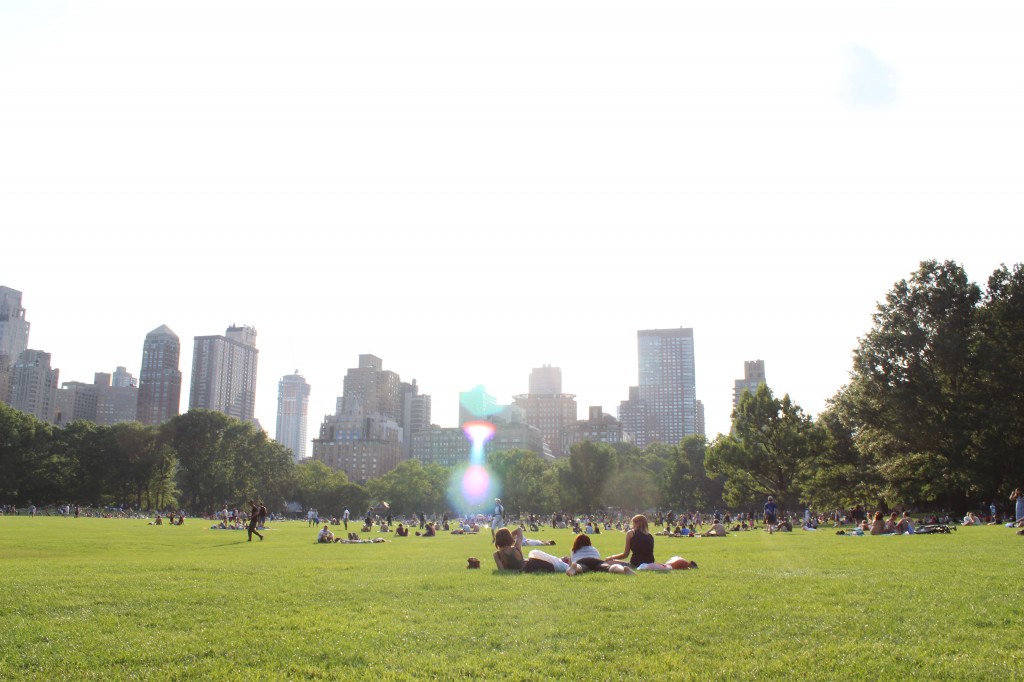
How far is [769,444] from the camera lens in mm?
63594

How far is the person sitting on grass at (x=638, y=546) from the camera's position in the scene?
631 inches

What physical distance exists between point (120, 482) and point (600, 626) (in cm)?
11220

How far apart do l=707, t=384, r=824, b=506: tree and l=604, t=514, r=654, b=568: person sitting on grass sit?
49998 millimetres

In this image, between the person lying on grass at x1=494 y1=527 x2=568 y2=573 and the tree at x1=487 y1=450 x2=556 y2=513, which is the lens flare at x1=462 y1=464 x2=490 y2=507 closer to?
the tree at x1=487 y1=450 x2=556 y2=513

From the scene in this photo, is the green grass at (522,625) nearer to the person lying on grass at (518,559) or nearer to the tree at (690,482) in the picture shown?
the person lying on grass at (518,559)

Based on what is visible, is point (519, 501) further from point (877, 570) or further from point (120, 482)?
point (877, 570)

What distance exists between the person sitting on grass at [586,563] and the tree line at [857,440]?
40918mm

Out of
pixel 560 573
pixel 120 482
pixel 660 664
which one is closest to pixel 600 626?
pixel 660 664

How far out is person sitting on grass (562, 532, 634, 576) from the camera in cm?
1457

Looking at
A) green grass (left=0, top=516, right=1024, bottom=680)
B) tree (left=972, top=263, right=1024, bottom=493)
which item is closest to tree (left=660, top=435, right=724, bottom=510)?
tree (left=972, top=263, right=1024, bottom=493)

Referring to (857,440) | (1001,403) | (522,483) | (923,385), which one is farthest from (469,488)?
Answer: (1001,403)

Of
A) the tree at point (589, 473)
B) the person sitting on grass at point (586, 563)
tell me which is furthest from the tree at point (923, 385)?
the tree at point (589, 473)

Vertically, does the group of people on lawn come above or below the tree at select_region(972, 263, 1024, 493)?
below

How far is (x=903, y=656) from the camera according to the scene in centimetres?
779
